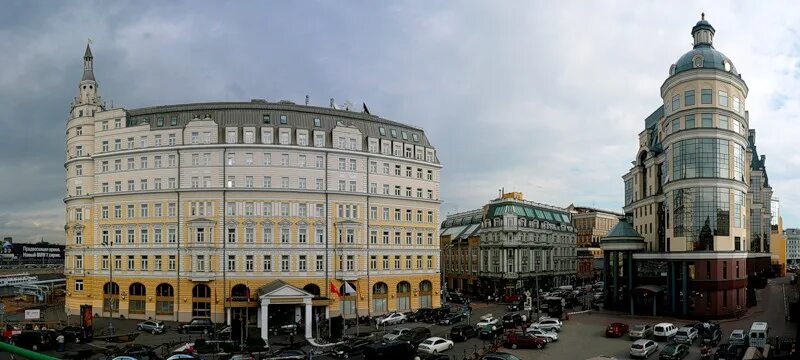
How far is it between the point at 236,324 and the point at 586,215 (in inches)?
4586

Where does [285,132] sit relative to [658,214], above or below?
above

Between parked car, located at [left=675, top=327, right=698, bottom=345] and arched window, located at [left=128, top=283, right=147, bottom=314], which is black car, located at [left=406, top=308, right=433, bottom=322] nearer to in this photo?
parked car, located at [left=675, top=327, right=698, bottom=345]

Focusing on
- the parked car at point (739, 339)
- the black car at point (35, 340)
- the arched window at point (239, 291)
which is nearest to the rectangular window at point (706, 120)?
the parked car at point (739, 339)

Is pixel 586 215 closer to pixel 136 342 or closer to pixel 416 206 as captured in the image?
pixel 416 206

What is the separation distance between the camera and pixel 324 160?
68.4 meters

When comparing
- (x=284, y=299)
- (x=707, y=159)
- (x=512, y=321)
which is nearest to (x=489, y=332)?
(x=512, y=321)

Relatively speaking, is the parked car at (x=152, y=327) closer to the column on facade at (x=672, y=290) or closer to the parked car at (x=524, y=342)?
the parked car at (x=524, y=342)

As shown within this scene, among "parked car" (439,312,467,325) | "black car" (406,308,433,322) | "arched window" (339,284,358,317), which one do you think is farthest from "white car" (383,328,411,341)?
"arched window" (339,284,358,317)

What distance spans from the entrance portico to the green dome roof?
49.3m

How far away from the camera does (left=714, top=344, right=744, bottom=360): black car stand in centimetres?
4025

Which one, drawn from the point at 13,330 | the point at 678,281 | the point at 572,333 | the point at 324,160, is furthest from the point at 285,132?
the point at 678,281

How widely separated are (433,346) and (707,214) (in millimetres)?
37990

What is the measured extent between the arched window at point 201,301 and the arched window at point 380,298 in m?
18.5

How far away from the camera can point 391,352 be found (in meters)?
42.1
